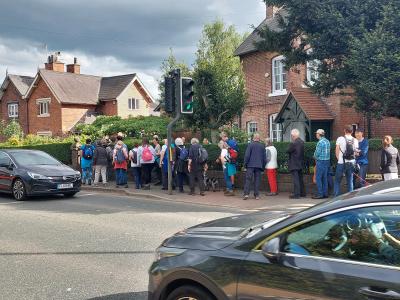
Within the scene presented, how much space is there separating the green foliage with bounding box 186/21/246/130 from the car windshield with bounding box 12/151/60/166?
7201 millimetres

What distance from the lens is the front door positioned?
2.84 metres

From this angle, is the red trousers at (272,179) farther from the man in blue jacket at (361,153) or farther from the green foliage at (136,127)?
the green foliage at (136,127)

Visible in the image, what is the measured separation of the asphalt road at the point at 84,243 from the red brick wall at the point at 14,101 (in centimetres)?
3481

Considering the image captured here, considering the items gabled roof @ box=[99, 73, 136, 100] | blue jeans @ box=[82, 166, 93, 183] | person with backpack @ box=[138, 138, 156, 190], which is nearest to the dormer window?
person with backpack @ box=[138, 138, 156, 190]

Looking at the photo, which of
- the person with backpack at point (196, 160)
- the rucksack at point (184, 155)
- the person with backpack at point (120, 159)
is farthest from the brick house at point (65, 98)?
the person with backpack at point (196, 160)

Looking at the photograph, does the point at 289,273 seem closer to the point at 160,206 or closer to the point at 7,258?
the point at 7,258

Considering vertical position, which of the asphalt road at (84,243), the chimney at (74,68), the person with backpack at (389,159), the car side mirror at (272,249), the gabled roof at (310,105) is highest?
the chimney at (74,68)

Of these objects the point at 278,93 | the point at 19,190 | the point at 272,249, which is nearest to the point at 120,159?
the point at 19,190

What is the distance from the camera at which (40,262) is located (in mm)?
6680

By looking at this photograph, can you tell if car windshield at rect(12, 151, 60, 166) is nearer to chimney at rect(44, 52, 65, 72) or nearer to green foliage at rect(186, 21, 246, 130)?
green foliage at rect(186, 21, 246, 130)

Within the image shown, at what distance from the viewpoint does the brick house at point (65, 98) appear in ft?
139

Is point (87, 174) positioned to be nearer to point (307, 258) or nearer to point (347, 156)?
point (347, 156)

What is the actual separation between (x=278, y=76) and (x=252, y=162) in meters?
13.1

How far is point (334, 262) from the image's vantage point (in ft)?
→ 9.97
